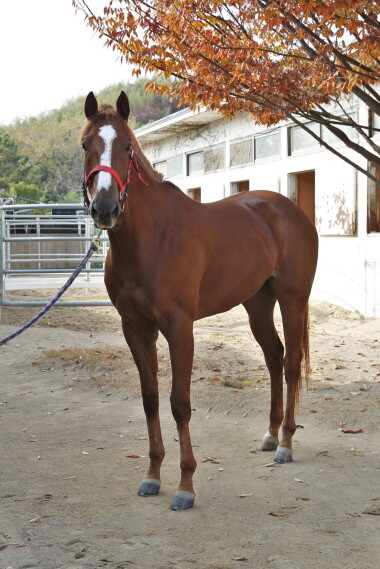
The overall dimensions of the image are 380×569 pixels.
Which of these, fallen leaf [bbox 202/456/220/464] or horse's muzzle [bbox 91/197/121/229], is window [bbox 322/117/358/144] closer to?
fallen leaf [bbox 202/456/220/464]

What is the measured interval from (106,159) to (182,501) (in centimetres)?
159

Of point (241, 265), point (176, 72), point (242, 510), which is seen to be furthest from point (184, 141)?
point (242, 510)

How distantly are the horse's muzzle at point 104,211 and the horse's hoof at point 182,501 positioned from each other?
1.29m

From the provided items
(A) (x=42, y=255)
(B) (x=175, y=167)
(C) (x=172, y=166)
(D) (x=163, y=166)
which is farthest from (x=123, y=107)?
(D) (x=163, y=166)

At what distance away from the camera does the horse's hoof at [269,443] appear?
13.8ft

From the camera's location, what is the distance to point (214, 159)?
14266mm

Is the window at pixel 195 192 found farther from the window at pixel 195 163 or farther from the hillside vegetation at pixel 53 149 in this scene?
the hillside vegetation at pixel 53 149

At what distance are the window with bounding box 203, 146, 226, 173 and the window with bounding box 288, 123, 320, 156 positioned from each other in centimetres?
259

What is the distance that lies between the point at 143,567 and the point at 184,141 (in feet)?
44.8

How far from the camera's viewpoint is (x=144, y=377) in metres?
3.56

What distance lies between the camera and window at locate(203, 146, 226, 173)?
13914 millimetres

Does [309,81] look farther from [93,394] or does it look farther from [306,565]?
[306,565]

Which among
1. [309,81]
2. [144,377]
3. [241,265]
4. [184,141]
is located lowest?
[144,377]

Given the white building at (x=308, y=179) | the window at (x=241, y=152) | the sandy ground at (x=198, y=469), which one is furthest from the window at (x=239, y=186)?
the sandy ground at (x=198, y=469)
